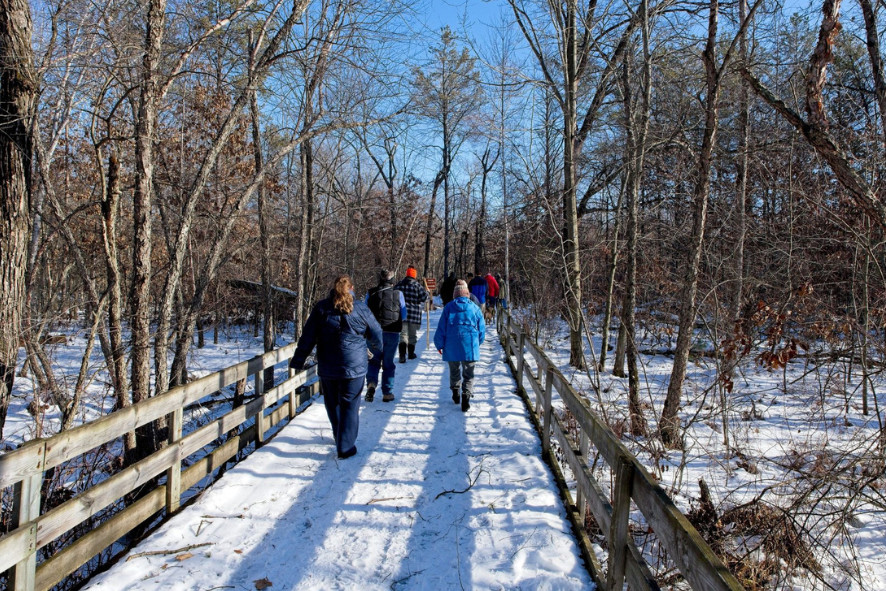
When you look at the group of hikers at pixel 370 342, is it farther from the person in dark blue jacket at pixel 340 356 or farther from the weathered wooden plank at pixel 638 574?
the weathered wooden plank at pixel 638 574

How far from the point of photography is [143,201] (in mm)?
6129

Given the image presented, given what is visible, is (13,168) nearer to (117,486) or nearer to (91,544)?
(117,486)

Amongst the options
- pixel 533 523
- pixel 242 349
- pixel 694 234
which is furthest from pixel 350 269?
pixel 533 523

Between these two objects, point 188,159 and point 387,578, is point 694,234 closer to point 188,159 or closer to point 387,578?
point 387,578

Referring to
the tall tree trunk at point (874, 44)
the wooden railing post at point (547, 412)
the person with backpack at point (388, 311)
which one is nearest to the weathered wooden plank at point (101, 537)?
the wooden railing post at point (547, 412)

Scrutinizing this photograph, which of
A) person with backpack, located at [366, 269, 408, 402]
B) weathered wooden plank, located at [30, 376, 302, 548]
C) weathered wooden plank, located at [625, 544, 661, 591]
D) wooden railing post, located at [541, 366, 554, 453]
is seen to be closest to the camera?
weathered wooden plank, located at [625, 544, 661, 591]

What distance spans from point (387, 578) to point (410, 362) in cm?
798

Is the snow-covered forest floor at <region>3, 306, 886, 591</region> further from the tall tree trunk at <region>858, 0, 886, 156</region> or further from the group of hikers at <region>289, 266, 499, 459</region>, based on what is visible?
the tall tree trunk at <region>858, 0, 886, 156</region>

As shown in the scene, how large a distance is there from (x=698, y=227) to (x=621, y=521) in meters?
5.67

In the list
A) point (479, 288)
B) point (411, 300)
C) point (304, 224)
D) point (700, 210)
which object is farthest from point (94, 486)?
point (479, 288)

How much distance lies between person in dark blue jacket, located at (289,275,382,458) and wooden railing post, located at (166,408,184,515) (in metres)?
1.36

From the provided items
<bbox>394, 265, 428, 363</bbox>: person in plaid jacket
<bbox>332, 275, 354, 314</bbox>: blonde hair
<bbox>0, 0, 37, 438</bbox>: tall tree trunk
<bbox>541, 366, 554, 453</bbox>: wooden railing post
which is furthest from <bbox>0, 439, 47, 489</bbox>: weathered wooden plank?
<bbox>394, 265, 428, 363</bbox>: person in plaid jacket

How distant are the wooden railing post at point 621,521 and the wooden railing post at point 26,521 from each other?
3.16 meters

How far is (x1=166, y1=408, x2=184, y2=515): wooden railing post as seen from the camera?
163 inches
